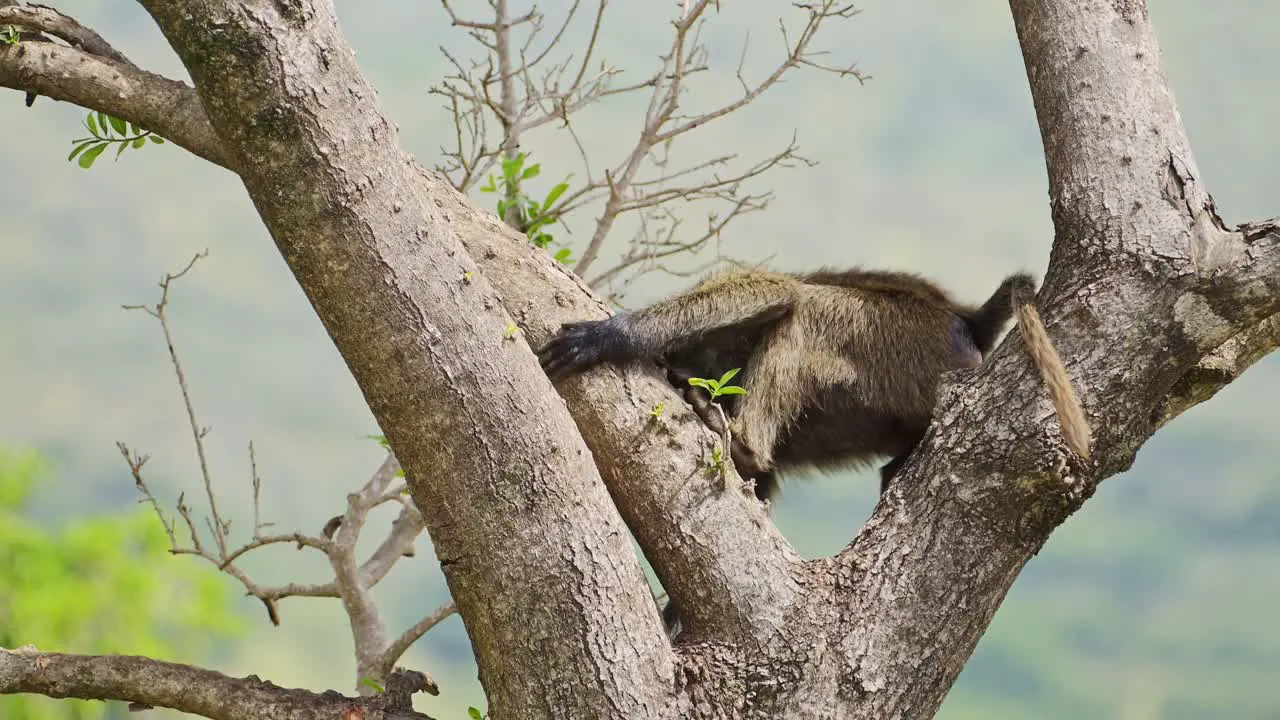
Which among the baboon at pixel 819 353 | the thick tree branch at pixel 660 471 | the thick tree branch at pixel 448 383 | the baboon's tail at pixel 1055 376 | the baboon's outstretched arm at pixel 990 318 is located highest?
the baboon's outstretched arm at pixel 990 318

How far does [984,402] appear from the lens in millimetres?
3229

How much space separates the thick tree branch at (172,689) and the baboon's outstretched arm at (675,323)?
1.04m

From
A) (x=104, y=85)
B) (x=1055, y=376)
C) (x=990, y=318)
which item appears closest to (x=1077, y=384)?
(x=1055, y=376)

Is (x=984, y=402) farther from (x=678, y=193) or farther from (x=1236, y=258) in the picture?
(x=678, y=193)

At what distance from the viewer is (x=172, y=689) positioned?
11.3 ft

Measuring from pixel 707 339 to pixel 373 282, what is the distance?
1496mm

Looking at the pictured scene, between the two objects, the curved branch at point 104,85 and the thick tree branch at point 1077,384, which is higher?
the thick tree branch at point 1077,384

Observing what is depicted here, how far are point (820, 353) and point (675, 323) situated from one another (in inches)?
19.8

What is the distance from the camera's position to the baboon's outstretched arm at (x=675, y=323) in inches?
139

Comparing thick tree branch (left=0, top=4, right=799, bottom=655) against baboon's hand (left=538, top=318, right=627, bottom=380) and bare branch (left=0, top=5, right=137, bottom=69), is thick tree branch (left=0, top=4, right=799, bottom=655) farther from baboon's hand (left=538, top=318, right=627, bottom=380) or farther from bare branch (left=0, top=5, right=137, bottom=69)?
bare branch (left=0, top=5, right=137, bottom=69)

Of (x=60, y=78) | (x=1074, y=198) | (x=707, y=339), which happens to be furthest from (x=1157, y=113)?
(x=60, y=78)

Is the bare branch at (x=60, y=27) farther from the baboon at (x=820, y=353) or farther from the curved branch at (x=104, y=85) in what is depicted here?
the baboon at (x=820, y=353)

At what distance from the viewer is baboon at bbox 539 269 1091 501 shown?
3963 mm

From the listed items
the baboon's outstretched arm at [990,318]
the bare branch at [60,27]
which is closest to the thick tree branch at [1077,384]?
the baboon's outstretched arm at [990,318]
